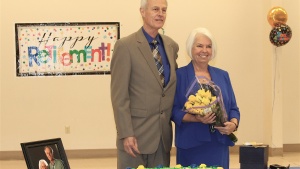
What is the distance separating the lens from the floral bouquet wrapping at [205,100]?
3242 mm

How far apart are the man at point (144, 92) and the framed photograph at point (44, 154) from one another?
2.56 feet

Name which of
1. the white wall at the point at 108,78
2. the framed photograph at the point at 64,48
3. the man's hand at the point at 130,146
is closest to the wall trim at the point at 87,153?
the white wall at the point at 108,78

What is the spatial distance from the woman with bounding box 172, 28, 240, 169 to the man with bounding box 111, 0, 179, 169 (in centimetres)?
8

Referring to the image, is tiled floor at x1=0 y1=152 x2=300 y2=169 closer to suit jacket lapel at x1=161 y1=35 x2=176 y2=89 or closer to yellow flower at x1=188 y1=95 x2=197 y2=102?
suit jacket lapel at x1=161 y1=35 x2=176 y2=89

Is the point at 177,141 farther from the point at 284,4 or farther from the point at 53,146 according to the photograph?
the point at 284,4

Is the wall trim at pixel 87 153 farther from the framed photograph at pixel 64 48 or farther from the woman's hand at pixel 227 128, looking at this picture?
the woman's hand at pixel 227 128

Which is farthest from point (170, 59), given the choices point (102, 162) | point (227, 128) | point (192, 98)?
point (102, 162)

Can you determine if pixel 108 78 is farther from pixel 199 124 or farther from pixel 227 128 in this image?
pixel 227 128

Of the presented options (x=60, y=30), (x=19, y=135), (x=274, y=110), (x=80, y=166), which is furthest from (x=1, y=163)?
(x=274, y=110)

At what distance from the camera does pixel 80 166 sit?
7.67 metres

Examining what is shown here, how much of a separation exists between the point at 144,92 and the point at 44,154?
101 centimetres

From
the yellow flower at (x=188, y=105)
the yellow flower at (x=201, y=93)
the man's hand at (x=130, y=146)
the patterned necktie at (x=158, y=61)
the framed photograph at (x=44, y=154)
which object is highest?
the patterned necktie at (x=158, y=61)

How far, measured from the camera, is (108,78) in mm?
8344

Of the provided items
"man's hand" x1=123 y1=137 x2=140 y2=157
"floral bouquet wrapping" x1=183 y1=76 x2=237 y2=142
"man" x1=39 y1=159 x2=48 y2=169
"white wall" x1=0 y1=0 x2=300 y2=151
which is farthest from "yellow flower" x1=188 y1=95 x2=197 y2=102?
"white wall" x1=0 y1=0 x2=300 y2=151
